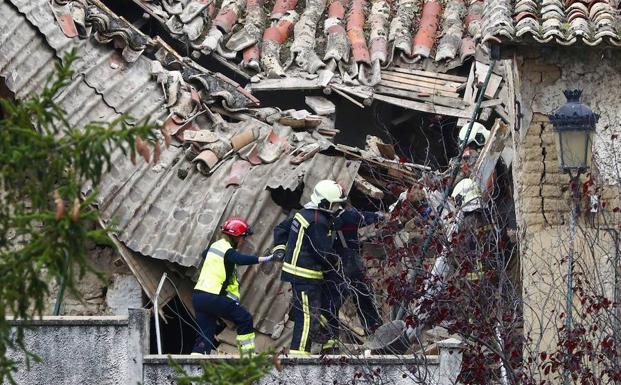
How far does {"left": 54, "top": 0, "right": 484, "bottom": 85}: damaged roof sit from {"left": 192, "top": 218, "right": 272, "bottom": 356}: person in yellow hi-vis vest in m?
3.36

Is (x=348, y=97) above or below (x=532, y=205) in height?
above

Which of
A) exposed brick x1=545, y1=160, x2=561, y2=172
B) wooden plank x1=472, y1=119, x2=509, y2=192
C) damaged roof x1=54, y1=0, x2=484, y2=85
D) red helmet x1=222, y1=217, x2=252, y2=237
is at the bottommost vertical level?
red helmet x1=222, y1=217, x2=252, y2=237

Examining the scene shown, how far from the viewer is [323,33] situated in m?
20.1

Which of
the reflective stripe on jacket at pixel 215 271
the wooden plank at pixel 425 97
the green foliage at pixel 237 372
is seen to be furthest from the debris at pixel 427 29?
the green foliage at pixel 237 372

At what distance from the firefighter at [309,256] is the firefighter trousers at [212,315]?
472 mm

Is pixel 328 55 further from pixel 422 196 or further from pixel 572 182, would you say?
pixel 572 182

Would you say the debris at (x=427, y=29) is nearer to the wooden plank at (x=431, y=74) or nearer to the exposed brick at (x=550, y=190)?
the wooden plank at (x=431, y=74)

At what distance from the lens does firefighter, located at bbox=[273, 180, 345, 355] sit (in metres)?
15.6

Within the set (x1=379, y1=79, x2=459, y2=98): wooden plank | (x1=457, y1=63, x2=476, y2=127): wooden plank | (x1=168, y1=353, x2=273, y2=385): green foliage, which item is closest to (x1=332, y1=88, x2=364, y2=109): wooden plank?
(x1=379, y1=79, x2=459, y2=98): wooden plank

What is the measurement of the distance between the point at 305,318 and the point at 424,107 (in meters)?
4.07

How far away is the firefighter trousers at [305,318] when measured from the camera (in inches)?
608

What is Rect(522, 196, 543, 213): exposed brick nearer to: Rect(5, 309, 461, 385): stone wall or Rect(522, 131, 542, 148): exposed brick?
Rect(522, 131, 542, 148): exposed brick

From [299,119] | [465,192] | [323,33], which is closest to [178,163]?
[299,119]

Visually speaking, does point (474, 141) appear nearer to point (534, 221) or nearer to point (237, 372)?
point (534, 221)
